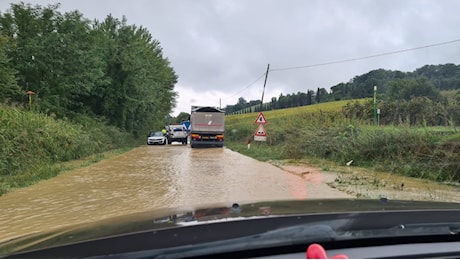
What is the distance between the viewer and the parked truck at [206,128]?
2900 centimetres

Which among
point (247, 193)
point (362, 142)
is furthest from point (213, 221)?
point (362, 142)

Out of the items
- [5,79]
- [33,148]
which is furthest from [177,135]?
[33,148]

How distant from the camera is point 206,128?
29.2 m

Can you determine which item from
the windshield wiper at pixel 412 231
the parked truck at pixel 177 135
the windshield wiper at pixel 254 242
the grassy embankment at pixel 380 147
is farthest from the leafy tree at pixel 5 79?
the parked truck at pixel 177 135

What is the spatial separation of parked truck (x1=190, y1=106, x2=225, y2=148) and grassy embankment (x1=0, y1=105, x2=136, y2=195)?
9692mm

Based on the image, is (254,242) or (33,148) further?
(33,148)

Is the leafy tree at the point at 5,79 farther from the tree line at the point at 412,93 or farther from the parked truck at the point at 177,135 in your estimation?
the parked truck at the point at 177,135

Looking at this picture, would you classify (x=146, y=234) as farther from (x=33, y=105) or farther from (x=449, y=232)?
(x=33, y=105)

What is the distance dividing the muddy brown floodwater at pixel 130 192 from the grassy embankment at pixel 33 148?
695mm

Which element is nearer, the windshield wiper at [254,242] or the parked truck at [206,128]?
the windshield wiper at [254,242]

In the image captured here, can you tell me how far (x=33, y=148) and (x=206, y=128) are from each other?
16608 mm

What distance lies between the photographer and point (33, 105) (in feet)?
66.6

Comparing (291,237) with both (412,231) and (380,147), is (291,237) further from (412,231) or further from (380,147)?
(380,147)

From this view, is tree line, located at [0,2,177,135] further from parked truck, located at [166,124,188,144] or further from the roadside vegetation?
parked truck, located at [166,124,188,144]
